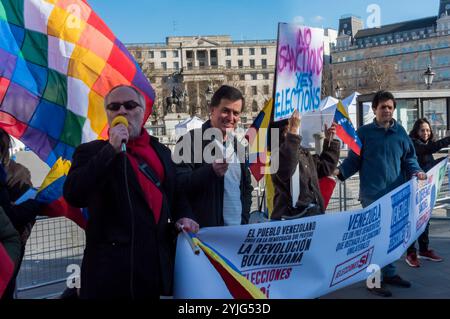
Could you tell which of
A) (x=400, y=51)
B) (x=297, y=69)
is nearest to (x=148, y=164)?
(x=297, y=69)

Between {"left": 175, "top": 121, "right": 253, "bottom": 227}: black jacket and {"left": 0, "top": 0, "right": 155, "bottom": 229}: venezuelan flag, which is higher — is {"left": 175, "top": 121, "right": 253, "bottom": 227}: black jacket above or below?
below

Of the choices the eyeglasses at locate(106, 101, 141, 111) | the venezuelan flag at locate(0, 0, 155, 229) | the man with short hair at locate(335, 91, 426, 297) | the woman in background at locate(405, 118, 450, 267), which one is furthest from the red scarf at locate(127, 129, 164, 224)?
Result: the woman in background at locate(405, 118, 450, 267)

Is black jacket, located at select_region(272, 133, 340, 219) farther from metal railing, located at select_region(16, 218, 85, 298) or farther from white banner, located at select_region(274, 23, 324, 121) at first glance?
metal railing, located at select_region(16, 218, 85, 298)

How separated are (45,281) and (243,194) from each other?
8.41ft

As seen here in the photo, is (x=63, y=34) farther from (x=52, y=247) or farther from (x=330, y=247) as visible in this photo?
(x=330, y=247)

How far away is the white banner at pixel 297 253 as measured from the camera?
280cm

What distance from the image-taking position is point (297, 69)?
4.24 meters

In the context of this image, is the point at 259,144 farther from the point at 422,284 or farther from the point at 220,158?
the point at 422,284

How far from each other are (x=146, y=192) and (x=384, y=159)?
303cm

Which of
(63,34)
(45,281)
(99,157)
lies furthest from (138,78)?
(45,281)

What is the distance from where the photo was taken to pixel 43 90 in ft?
12.8

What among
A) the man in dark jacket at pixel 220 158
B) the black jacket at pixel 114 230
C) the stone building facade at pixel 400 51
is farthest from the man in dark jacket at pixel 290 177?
the stone building facade at pixel 400 51

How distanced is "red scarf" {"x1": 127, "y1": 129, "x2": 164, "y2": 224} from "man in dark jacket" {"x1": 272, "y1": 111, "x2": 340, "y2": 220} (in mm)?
1587

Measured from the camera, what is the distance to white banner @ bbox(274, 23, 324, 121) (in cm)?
405
